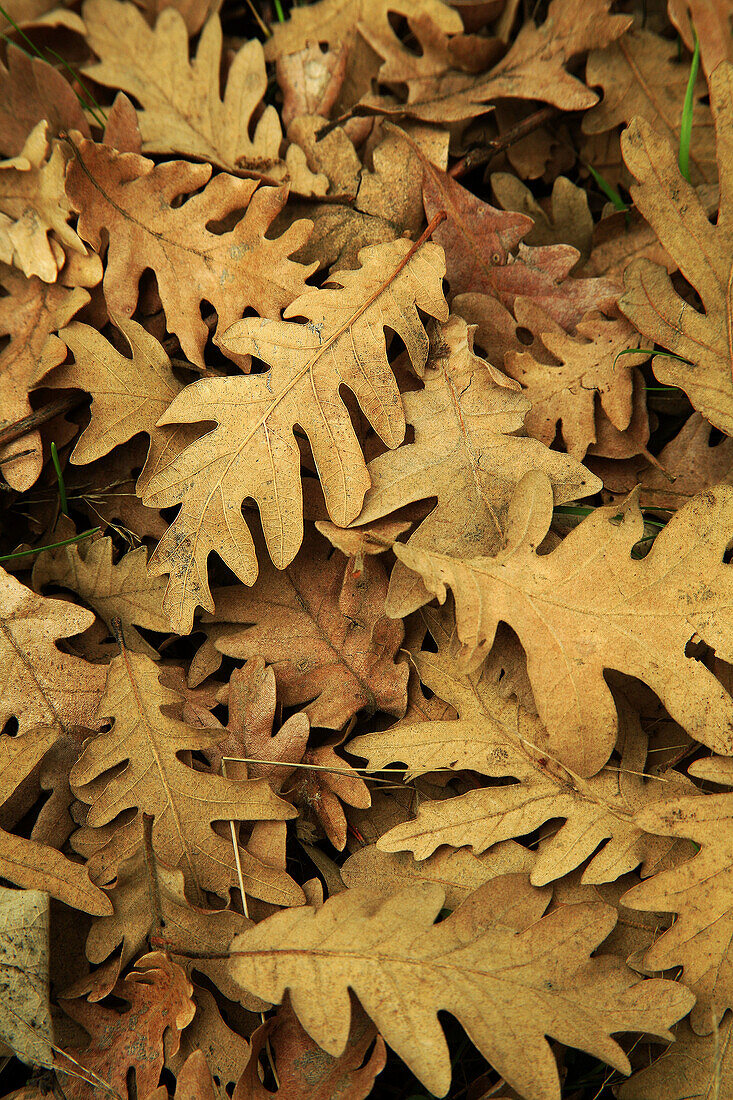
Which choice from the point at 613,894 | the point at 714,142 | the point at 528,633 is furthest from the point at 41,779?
the point at 714,142

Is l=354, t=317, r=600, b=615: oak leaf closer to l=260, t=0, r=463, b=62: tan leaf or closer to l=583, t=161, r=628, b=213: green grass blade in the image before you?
l=583, t=161, r=628, b=213: green grass blade

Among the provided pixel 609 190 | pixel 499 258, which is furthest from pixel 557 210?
pixel 499 258

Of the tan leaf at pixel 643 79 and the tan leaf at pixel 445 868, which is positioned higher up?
the tan leaf at pixel 643 79

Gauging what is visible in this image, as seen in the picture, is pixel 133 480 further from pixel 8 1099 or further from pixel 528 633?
pixel 8 1099

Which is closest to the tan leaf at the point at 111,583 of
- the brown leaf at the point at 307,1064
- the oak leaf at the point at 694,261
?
the brown leaf at the point at 307,1064

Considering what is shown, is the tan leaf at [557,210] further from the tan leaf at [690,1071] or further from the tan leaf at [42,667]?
the tan leaf at [690,1071]

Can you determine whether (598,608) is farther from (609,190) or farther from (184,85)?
(184,85)
